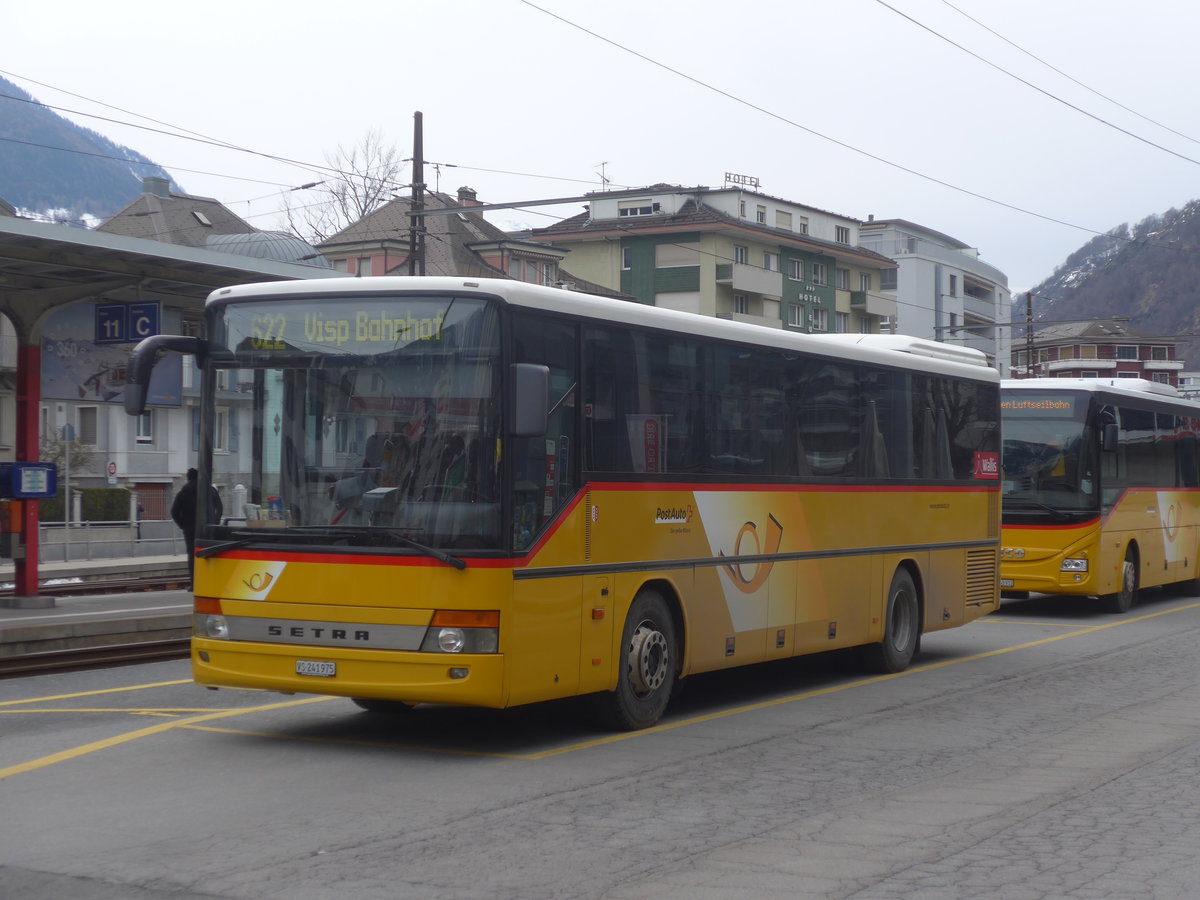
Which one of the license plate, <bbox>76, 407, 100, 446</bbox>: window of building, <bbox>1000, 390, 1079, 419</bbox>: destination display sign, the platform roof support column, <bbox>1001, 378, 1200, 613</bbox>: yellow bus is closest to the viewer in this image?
the license plate

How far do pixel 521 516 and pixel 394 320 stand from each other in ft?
4.74

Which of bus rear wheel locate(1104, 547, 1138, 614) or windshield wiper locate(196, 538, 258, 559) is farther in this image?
bus rear wheel locate(1104, 547, 1138, 614)

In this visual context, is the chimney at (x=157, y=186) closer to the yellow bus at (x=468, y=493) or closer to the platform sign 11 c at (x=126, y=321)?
the platform sign 11 c at (x=126, y=321)

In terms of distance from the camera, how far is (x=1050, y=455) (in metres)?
21.1

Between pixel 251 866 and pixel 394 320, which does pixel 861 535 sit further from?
pixel 251 866

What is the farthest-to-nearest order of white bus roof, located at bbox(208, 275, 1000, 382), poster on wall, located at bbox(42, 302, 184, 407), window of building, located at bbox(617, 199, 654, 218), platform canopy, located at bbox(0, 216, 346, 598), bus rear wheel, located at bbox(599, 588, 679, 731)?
window of building, located at bbox(617, 199, 654, 218), poster on wall, located at bbox(42, 302, 184, 407), platform canopy, located at bbox(0, 216, 346, 598), bus rear wheel, located at bbox(599, 588, 679, 731), white bus roof, located at bbox(208, 275, 1000, 382)

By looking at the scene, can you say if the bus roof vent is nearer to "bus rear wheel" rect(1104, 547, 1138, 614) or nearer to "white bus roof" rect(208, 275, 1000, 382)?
"white bus roof" rect(208, 275, 1000, 382)

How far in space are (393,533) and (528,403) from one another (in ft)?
3.75

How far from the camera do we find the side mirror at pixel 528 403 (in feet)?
30.3

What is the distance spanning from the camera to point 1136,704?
40.4 feet

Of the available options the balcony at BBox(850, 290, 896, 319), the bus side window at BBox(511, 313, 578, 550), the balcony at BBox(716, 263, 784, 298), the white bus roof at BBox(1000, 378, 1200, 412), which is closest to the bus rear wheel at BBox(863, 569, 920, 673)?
the bus side window at BBox(511, 313, 578, 550)

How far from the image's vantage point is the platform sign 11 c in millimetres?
19438

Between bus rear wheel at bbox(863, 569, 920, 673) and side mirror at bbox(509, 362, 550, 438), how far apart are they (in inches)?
250

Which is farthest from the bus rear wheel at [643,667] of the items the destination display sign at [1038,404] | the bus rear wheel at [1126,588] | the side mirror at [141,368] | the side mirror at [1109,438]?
the bus rear wheel at [1126,588]
